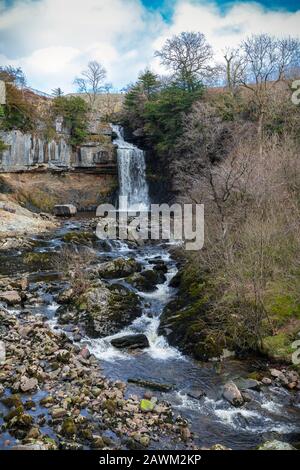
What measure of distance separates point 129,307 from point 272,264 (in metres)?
4.99

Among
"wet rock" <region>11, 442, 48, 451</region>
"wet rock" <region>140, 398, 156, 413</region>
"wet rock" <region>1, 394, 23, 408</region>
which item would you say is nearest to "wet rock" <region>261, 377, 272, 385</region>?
"wet rock" <region>140, 398, 156, 413</region>

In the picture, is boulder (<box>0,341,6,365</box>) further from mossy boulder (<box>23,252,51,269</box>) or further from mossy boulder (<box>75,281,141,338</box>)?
mossy boulder (<box>23,252,51,269</box>)

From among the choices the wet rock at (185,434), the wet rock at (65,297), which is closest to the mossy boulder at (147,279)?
the wet rock at (65,297)

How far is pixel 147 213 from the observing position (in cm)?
3231

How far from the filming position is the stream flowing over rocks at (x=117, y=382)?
7.10 meters

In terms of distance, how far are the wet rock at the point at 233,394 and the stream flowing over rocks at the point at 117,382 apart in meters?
0.03

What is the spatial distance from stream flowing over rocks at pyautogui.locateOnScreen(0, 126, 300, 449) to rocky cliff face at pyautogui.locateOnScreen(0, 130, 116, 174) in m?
21.0

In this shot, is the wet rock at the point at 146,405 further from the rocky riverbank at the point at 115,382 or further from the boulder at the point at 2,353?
the boulder at the point at 2,353

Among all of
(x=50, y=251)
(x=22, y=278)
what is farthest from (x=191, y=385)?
(x=50, y=251)

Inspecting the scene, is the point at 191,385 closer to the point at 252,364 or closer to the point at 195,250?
the point at 252,364

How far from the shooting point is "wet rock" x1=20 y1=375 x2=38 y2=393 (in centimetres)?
838

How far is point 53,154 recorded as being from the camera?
3503 centimetres

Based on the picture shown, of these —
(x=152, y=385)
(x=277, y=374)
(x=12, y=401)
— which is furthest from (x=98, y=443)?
(x=277, y=374)

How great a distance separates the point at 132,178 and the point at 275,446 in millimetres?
29568
